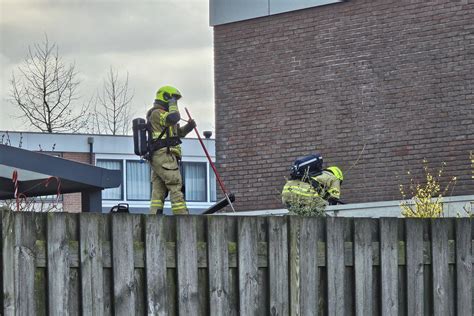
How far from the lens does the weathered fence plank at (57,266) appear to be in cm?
641

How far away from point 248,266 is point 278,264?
0.23m

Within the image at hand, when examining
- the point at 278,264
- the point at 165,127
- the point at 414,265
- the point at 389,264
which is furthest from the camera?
the point at 165,127

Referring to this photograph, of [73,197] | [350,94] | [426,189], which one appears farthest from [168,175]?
[73,197]

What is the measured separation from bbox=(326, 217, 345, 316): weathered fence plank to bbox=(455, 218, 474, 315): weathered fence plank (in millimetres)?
967

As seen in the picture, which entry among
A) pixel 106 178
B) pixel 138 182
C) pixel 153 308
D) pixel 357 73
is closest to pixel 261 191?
pixel 357 73

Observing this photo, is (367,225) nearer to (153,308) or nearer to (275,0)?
(153,308)

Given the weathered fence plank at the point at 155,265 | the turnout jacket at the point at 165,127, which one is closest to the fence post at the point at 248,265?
the weathered fence plank at the point at 155,265

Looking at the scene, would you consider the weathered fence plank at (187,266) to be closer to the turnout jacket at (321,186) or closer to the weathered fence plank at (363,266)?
the weathered fence plank at (363,266)

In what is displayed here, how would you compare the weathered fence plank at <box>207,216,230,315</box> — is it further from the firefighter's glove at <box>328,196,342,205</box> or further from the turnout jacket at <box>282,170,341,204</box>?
the firefighter's glove at <box>328,196,342,205</box>

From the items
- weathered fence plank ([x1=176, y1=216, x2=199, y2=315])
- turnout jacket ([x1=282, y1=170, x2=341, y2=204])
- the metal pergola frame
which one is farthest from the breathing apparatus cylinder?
weathered fence plank ([x1=176, y1=216, x2=199, y2=315])

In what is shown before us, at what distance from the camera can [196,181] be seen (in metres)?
41.1

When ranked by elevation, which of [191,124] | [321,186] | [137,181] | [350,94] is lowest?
[137,181]

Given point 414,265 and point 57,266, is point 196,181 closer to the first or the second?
point 414,265

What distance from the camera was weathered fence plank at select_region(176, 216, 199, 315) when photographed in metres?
6.89
